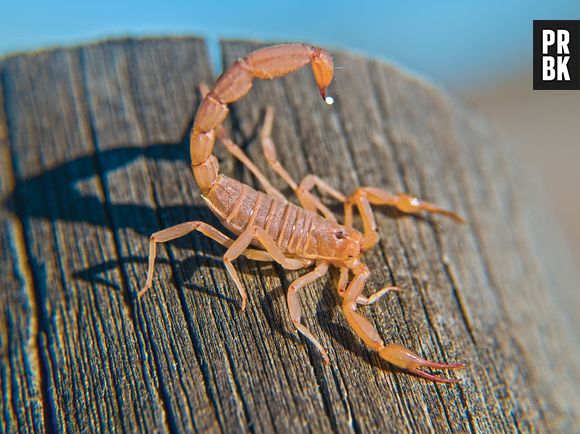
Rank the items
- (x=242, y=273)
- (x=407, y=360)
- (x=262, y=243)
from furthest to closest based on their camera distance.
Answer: (x=262, y=243) < (x=242, y=273) < (x=407, y=360)

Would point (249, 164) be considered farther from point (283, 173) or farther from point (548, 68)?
point (548, 68)

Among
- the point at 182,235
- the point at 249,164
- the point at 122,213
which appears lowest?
the point at 182,235

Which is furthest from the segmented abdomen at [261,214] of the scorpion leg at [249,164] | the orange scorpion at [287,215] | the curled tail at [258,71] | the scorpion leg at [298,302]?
the curled tail at [258,71]

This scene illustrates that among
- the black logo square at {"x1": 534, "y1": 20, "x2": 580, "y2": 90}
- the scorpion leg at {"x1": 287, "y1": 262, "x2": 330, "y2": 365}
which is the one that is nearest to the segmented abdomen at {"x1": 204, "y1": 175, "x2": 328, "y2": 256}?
the scorpion leg at {"x1": 287, "y1": 262, "x2": 330, "y2": 365}

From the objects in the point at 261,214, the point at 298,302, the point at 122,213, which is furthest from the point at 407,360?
the point at 122,213

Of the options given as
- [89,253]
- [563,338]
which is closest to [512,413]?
[563,338]

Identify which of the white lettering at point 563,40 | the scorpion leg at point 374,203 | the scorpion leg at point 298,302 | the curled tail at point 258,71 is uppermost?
the curled tail at point 258,71

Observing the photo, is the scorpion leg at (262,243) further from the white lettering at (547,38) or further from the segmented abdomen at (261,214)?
the white lettering at (547,38)
